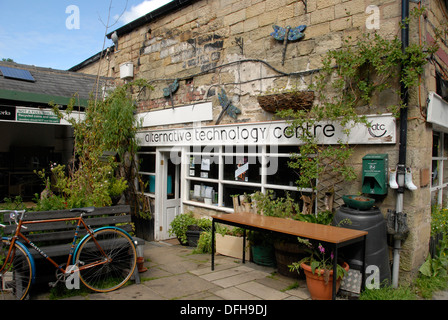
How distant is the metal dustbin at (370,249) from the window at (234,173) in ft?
3.53

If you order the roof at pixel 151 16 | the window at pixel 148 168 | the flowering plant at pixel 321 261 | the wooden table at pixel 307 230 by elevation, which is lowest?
the flowering plant at pixel 321 261

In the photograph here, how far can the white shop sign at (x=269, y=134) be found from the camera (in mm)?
4328

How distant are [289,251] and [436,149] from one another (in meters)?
3.34

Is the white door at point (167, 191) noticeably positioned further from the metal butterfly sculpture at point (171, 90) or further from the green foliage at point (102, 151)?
the metal butterfly sculpture at point (171, 90)

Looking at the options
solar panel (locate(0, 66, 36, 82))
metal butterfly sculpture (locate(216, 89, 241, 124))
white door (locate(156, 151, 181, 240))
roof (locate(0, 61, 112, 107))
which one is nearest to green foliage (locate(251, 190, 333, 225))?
metal butterfly sculpture (locate(216, 89, 241, 124))

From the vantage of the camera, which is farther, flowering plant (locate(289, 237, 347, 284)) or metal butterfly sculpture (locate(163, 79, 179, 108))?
metal butterfly sculpture (locate(163, 79, 179, 108))

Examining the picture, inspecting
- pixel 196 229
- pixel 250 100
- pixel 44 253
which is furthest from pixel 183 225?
pixel 44 253

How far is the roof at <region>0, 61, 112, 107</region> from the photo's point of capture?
7625 millimetres

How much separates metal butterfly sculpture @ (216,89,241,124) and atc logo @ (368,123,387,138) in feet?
7.82

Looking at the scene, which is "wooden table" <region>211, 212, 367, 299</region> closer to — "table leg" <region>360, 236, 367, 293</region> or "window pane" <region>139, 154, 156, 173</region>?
"table leg" <region>360, 236, 367, 293</region>

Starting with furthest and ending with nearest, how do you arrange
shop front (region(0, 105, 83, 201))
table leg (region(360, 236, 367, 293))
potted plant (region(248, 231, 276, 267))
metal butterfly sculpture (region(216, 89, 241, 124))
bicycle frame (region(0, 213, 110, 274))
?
shop front (region(0, 105, 83, 201)) → metal butterfly sculpture (region(216, 89, 241, 124)) → potted plant (region(248, 231, 276, 267)) → table leg (region(360, 236, 367, 293)) → bicycle frame (region(0, 213, 110, 274))

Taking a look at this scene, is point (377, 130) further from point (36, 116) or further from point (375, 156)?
point (36, 116)

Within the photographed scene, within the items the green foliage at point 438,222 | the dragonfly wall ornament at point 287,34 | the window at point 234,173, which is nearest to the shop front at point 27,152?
the window at point 234,173

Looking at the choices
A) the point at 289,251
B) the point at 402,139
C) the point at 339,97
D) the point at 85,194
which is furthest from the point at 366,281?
the point at 85,194
